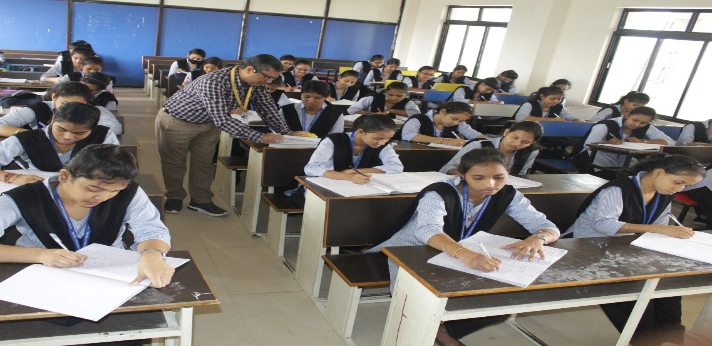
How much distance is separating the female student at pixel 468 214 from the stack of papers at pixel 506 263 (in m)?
0.03

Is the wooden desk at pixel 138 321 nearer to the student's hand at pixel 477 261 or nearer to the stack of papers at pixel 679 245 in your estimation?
the student's hand at pixel 477 261

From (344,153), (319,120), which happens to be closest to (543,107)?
(319,120)

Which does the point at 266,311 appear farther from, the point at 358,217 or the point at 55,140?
the point at 55,140

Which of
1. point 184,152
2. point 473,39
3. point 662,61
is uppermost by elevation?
point 662,61

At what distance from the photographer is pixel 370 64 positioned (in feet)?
31.0

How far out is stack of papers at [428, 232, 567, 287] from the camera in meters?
1.81

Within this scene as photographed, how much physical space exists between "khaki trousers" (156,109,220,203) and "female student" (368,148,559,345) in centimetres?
181

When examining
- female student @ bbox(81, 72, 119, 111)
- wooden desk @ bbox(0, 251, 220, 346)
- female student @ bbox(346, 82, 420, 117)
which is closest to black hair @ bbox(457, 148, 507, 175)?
wooden desk @ bbox(0, 251, 220, 346)

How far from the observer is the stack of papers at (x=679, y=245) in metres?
2.36

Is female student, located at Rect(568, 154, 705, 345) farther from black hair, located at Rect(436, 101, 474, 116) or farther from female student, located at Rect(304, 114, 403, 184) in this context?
black hair, located at Rect(436, 101, 474, 116)

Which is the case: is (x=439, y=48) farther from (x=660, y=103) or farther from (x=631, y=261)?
(x=631, y=261)

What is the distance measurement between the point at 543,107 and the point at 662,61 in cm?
265

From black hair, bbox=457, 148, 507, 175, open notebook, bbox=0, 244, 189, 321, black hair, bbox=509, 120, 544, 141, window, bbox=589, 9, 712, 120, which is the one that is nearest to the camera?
open notebook, bbox=0, 244, 189, 321

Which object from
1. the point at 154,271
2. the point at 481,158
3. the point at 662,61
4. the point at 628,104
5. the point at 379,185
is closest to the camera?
the point at 154,271
